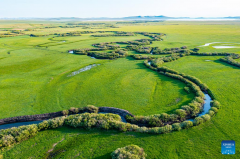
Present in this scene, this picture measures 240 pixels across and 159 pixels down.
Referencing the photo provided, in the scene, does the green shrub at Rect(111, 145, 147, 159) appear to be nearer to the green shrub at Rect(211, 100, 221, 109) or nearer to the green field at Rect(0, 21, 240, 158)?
the green field at Rect(0, 21, 240, 158)

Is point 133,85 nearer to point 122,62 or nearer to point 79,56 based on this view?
point 122,62

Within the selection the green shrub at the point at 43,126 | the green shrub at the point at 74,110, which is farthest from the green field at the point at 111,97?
the green shrub at the point at 74,110

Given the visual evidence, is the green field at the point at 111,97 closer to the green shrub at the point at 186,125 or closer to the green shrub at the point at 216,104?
the green shrub at the point at 216,104

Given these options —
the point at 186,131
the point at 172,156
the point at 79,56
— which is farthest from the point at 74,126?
the point at 79,56

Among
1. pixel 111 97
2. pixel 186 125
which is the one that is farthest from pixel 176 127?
pixel 111 97

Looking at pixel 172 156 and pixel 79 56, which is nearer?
pixel 172 156

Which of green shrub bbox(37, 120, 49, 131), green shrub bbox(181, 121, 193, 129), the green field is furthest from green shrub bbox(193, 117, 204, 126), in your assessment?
green shrub bbox(37, 120, 49, 131)
